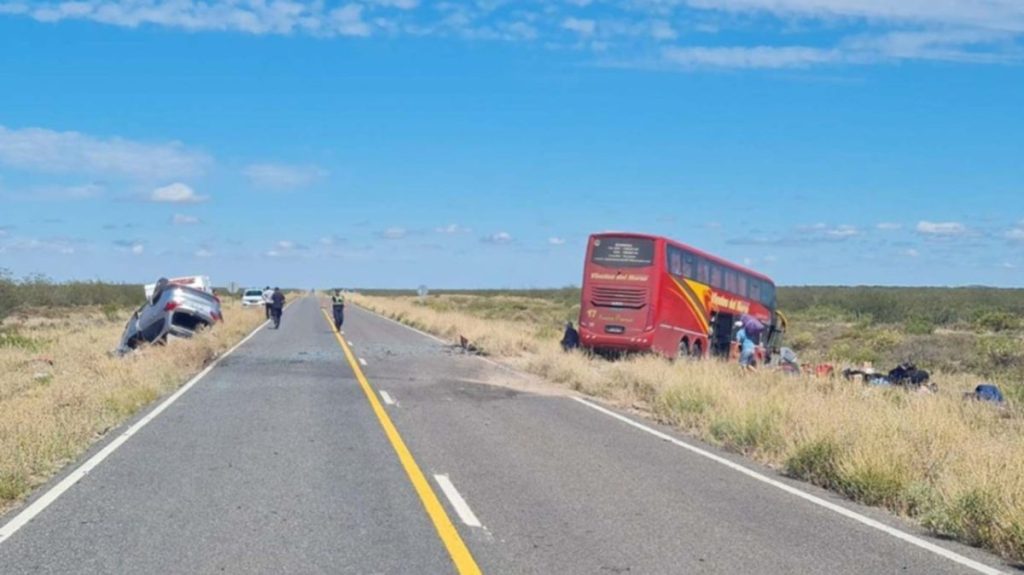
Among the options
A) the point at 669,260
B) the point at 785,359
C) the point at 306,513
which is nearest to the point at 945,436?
the point at 306,513

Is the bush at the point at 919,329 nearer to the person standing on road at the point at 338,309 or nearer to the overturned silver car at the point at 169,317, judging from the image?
the person standing on road at the point at 338,309

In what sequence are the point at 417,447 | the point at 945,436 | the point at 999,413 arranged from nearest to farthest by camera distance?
the point at 945,436 < the point at 417,447 < the point at 999,413

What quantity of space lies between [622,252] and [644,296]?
1.42 m

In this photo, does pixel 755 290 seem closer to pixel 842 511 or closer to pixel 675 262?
pixel 675 262

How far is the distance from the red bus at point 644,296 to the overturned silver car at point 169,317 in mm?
10496

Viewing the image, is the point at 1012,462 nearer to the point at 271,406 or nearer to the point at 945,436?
the point at 945,436

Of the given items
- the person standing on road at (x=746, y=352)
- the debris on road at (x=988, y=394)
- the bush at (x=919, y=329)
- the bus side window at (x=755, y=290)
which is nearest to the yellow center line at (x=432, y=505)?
the person standing on road at (x=746, y=352)

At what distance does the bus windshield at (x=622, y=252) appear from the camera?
28266 millimetres

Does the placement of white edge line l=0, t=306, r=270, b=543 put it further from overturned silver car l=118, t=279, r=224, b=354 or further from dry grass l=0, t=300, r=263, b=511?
overturned silver car l=118, t=279, r=224, b=354

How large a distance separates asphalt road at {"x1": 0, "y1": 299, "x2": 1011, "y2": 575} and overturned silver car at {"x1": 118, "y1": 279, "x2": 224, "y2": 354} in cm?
1271

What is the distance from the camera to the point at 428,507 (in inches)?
358

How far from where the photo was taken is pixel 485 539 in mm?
7969

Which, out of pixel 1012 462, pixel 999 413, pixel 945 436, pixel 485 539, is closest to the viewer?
pixel 485 539

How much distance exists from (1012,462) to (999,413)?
5761 millimetres
